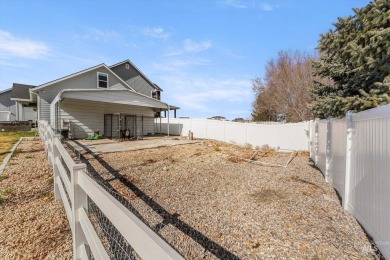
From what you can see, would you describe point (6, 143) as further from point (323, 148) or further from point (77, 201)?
point (323, 148)

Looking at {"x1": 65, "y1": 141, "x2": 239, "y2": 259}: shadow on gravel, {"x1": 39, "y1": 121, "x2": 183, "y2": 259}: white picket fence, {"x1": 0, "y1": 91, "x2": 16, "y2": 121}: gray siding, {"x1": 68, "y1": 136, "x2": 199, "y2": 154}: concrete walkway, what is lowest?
{"x1": 65, "y1": 141, "x2": 239, "y2": 259}: shadow on gravel

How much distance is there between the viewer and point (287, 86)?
23.0 meters

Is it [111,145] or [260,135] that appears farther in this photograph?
[260,135]

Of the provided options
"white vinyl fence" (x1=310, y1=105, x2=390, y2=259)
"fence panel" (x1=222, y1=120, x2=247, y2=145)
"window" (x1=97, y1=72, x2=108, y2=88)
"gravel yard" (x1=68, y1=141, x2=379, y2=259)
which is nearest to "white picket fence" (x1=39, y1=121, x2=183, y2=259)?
"gravel yard" (x1=68, y1=141, x2=379, y2=259)

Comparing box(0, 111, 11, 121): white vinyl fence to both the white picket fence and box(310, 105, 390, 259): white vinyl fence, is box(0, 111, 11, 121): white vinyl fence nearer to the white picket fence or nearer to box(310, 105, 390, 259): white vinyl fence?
the white picket fence

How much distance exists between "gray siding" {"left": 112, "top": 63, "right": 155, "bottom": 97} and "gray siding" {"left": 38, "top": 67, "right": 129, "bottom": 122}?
396 centimetres

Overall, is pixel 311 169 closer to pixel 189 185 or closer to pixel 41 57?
pixel 189 185

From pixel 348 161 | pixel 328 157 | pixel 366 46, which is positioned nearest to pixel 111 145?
pixel 328 157

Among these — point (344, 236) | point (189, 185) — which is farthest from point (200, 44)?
point (344, 236)

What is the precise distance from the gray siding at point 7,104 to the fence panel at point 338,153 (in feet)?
113

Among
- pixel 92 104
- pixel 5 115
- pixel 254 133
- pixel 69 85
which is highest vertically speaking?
pixel 69 85

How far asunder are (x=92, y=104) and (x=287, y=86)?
1953cm

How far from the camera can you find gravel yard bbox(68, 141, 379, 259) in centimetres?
278

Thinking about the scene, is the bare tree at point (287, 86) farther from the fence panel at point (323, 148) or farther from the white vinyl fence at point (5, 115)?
the white vinyl fence at point (5, 115)
